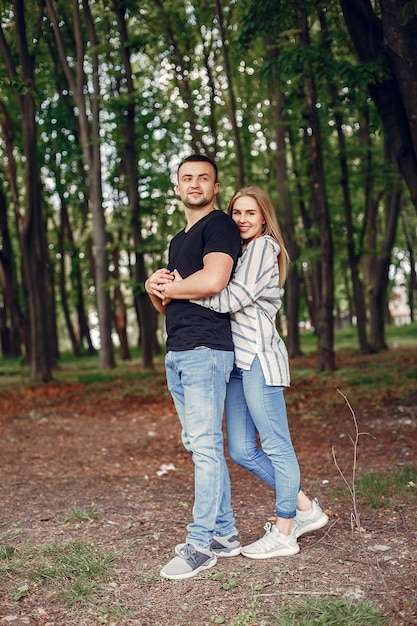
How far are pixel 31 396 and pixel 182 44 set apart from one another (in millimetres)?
9416

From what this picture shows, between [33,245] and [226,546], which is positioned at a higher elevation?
[33,245]

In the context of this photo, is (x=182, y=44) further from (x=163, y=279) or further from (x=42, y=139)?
(x=163, y=279)

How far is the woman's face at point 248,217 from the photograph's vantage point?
424 cm

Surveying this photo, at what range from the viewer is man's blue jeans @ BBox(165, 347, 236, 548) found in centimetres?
401

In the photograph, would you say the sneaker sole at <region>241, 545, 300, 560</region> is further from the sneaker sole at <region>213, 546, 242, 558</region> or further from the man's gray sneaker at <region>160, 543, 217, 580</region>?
the man's gray sneaker at <region>160, 543, 217, 580</region>

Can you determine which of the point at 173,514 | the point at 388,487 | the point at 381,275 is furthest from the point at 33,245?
the point at 388,487

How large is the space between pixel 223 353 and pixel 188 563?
1255mm

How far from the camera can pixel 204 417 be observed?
4.07 meters

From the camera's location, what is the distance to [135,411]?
12078 millimetres

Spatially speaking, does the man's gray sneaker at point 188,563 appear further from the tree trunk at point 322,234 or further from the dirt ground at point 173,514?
the tree trunk at point 322,234

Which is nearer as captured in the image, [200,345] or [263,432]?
[200,345]

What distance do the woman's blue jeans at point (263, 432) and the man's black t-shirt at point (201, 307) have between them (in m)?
0.29

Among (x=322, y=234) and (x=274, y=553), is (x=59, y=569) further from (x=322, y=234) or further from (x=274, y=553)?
(x=322, y=234)

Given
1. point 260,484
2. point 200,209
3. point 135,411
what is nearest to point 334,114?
point 135,411
